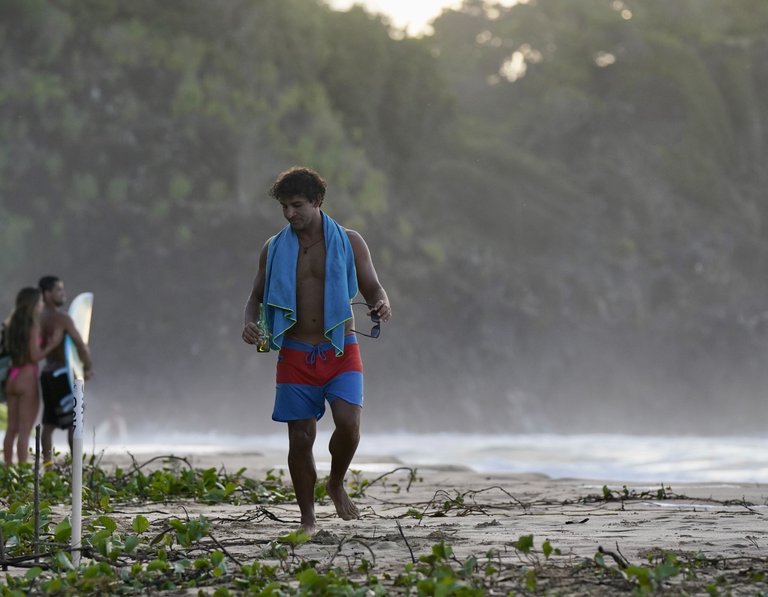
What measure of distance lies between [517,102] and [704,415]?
54.0 ft

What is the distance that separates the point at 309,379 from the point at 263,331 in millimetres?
300

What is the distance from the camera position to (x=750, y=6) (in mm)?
52781

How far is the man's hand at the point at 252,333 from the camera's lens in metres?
5.27

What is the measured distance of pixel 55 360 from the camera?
31.4 feet

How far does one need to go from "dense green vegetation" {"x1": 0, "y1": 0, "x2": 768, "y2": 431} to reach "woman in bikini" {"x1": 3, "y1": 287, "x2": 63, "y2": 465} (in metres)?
28.3

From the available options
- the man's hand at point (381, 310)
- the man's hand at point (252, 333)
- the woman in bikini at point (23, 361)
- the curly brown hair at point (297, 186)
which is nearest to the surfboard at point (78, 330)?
the woman in bikini at point (23, 361)

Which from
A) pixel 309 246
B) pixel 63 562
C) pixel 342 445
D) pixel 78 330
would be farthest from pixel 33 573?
pixel 78 330

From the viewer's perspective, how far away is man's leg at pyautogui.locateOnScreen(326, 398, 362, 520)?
17.5ft

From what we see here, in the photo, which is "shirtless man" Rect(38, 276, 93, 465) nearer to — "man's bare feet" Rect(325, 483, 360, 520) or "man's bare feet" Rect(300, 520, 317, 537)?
"man's bare feet" Rect(325, 483, 360, 520)

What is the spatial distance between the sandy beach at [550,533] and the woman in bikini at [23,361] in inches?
119

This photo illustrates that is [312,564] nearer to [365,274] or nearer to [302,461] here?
[302,461]

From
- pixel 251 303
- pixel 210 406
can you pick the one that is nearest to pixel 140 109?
pixel 210 406

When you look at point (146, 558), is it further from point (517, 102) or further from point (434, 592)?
point (517, 102)

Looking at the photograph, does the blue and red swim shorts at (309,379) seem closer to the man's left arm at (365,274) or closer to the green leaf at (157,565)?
the man's left arm at (365,274)
